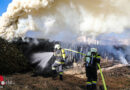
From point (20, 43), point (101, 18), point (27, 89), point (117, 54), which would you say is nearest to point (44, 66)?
point (20, 43)

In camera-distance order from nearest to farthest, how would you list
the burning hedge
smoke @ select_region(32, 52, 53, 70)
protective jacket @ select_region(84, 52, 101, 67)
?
1. protective jacket @ select_region(84, 52, 101, 67)
2. the burning hedge
3. smoke @ select_region(32, 52, 53, 70)

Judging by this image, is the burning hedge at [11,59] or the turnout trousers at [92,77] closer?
the turnout trousers at [92,77]

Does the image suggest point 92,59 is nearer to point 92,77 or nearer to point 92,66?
point 92,66

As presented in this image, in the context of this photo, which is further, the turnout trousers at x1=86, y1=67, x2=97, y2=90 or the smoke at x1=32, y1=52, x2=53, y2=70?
the smoke at x1=32, y1=52, x2=53, y2=70

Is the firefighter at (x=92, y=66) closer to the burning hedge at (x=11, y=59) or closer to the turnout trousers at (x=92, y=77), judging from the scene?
the turnout trousers at (x=92, y=77)

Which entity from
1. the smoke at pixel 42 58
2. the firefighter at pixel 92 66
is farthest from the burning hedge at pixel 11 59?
the firefighter at pixel 92 66

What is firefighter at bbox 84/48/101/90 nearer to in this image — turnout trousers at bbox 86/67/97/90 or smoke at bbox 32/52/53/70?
turnout trousers at bbox 86/67/97/90

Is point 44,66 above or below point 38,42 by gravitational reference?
below

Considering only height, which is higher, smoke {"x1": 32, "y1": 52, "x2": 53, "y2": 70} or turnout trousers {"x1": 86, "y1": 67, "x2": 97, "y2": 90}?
smoke {"x1": 32, "y1": 52, "x2": 53, "y2": 70}

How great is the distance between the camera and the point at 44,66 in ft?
38.9

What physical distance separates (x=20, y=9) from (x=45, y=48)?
4451 millimetres

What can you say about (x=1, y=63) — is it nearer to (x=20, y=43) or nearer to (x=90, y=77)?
(x=20, y=43)

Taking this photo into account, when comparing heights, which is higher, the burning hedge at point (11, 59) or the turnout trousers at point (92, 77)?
the burning hedge at point (11, 59)

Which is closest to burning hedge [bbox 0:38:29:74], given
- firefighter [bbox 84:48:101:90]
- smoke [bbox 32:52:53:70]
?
smoke [bbox 32:52:53:70]
